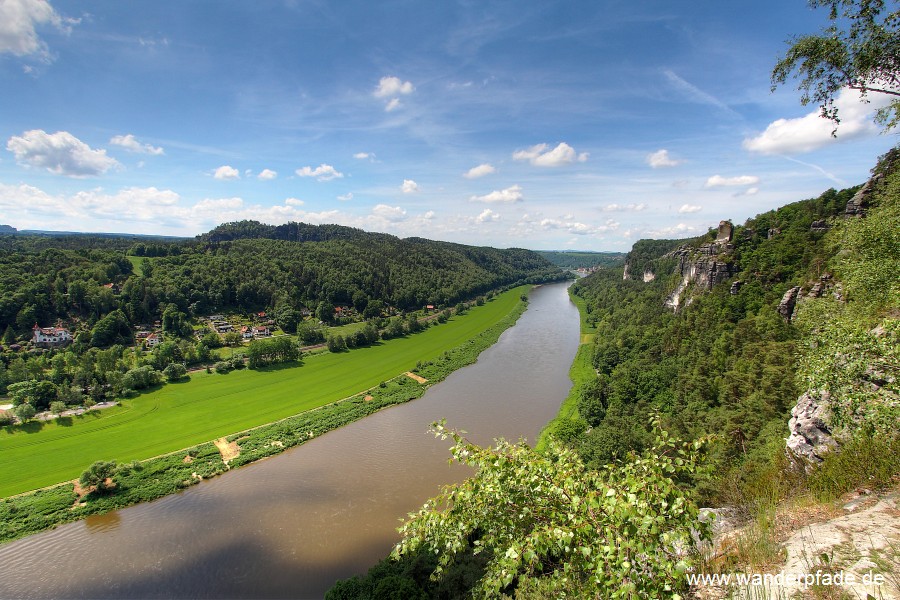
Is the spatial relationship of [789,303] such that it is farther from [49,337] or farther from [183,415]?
[49,337]

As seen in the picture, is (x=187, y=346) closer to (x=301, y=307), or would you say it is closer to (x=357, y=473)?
(x=301, y=307)

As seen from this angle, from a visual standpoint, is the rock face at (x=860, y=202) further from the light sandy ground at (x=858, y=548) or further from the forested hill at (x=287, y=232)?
the forested hill at (x=287, y=232)

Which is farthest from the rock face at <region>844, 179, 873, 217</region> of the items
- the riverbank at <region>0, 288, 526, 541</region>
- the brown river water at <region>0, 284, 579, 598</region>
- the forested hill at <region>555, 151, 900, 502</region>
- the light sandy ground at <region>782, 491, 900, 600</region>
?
the riverbank at <region>0, 288, 526, 541</region>

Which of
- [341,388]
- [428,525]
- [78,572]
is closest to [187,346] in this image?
[341,388]

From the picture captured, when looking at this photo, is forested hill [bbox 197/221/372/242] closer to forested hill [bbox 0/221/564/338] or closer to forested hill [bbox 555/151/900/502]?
forested hill [bbox 0/221/564/338]

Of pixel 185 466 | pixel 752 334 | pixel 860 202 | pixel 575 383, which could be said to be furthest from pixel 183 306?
pixel 860 202

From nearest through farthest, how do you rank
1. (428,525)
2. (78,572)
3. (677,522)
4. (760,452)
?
(677,522) < (428,525) < (760,452) < (78,572)

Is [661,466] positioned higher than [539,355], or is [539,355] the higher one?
[661,466]
